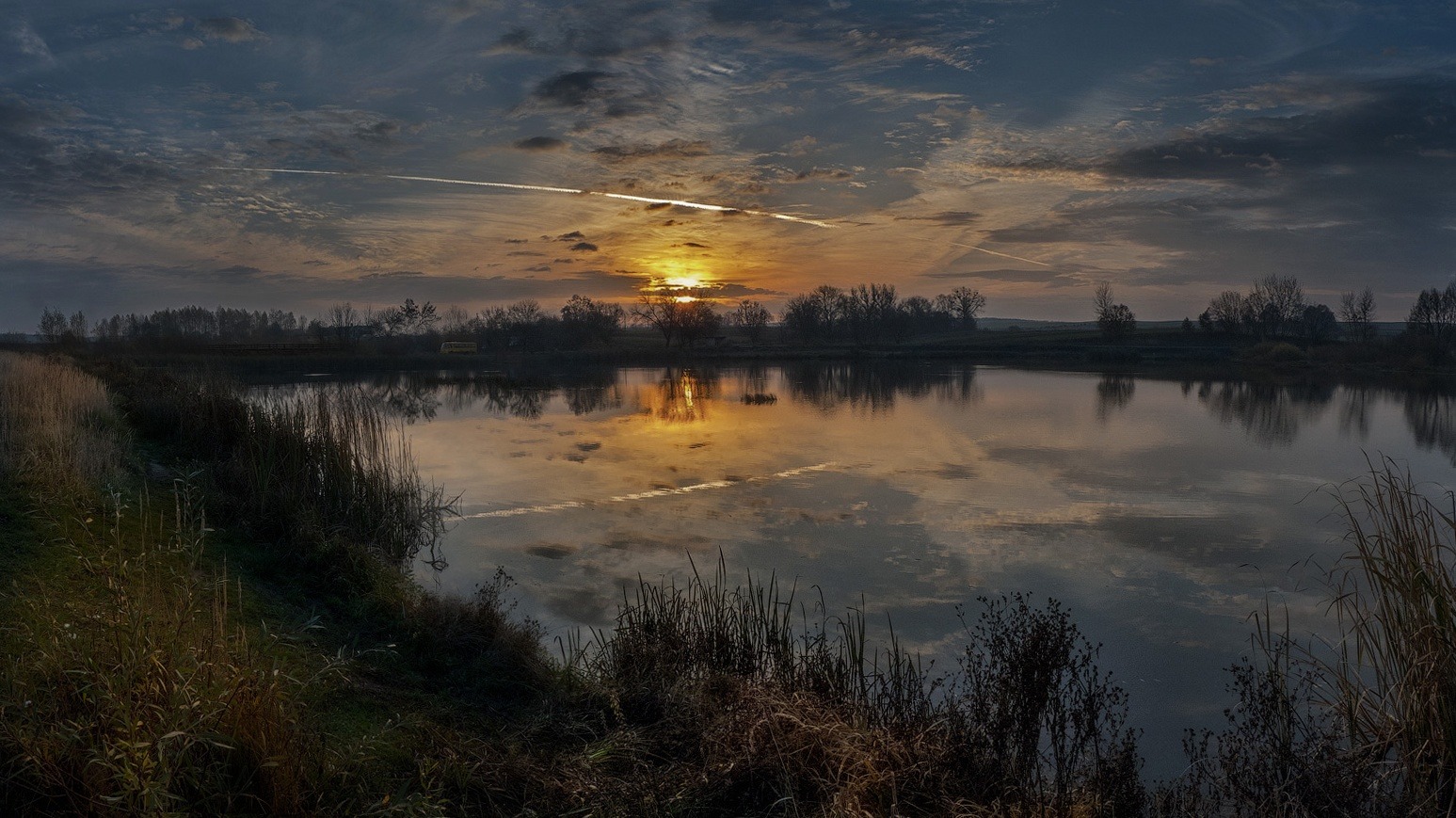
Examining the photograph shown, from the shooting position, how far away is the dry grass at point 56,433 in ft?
24.0

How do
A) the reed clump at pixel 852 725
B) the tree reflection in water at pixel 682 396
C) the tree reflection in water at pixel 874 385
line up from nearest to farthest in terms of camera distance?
the reed clump at pixel 852 725
the tree reflection in water at pixel 682 396
the tree reflection in water at pixel 874 385

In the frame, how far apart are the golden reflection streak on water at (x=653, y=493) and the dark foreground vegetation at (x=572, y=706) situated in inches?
164

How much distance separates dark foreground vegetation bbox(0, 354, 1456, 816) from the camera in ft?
10.3

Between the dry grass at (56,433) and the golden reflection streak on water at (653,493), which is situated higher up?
the dry grass at (56,433)

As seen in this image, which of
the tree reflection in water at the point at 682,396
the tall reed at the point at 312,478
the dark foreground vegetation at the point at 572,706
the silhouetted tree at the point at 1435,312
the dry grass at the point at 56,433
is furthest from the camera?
the silhouetted tree at the point at 1435,312

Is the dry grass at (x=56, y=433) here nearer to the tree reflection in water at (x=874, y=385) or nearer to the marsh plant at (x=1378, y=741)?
the marsh plant at (x=1378, y=741)

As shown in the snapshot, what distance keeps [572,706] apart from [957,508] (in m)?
7.90

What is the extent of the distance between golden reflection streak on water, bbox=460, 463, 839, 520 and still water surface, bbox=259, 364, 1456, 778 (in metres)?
0.06

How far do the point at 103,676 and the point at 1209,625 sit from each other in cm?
802

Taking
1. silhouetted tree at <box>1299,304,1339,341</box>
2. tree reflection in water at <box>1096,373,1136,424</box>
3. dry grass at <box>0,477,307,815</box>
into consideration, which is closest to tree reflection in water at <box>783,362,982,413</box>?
tree reflection in water at <box>1096,373,1136,424</box>

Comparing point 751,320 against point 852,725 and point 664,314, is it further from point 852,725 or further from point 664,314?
point 852,725

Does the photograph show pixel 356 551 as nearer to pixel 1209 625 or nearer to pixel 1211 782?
pixel 1211 782

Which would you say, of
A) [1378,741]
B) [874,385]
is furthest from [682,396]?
[1378,741]

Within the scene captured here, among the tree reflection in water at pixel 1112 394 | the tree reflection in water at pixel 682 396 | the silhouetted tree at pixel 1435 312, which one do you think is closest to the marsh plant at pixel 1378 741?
the tree reflection in water at pixel 1112 394
